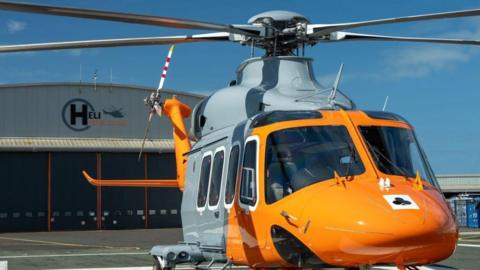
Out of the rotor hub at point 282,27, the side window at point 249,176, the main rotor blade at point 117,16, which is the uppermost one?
the rotor hub at point 282,27

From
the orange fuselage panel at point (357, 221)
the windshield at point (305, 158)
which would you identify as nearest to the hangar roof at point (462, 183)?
the windshield at point (305, 158)

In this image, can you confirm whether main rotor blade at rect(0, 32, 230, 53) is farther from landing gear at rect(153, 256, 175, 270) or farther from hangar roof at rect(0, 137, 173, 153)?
hangar roof at rect(0, 137, 173, 153)

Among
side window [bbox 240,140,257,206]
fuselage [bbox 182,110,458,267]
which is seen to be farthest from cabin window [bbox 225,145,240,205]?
side window [bbox 240,140,257,206]

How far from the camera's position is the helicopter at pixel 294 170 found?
245 inches

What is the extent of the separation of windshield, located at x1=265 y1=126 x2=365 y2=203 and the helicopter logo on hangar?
32.9m

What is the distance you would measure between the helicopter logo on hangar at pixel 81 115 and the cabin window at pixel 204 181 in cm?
3046

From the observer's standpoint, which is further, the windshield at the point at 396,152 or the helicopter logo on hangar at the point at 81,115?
the helicopter logo on hangar at the point at 81,115

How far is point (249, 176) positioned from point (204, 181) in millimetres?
2021

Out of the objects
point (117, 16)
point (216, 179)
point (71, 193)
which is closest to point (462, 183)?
point (71, 193)

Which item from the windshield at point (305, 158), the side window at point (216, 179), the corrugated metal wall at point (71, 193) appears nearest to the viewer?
the windshield at point (305, 158)

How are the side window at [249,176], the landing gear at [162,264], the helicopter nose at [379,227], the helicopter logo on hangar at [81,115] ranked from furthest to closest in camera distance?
the helicopter logo on hangar at [81,115], the landing gear at [162,264], the side window at [249,176], the helicopter nose at [379,227]

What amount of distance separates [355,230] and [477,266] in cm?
982

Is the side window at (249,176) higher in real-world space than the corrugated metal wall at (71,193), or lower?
lower

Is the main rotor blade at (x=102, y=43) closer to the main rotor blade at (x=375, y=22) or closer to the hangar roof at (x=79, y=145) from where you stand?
the main rotor blade at (x=375, y=22)
